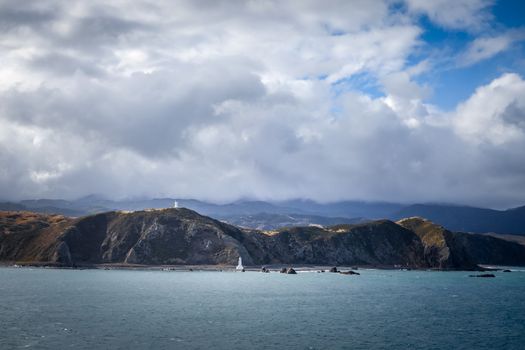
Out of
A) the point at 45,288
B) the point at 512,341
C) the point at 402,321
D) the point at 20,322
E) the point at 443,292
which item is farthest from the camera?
the point at 443,292

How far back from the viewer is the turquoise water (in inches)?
2940

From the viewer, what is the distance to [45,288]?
158m

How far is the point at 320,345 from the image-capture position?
73.2 metres

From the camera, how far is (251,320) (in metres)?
97.7

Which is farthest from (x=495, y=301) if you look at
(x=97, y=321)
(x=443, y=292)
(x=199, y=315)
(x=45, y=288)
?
(x=45, y=288)

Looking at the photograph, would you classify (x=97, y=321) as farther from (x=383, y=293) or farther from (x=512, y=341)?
(x=383, y=293)

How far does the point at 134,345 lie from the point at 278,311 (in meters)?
48.4

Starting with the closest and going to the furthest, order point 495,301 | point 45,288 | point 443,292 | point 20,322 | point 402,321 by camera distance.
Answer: point 20,322 → point 402,321 → point 495,301 → point 45,288 → point 443,292

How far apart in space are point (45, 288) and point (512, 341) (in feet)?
449

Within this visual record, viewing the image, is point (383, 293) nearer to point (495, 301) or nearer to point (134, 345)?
point (495, 301)

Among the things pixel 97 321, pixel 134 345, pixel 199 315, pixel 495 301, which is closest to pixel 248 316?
pixel 199 315

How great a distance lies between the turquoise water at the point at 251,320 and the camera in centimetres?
7469

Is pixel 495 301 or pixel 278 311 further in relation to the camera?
pixel 495 301

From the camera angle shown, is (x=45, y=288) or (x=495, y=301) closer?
(x=495, y=301)
